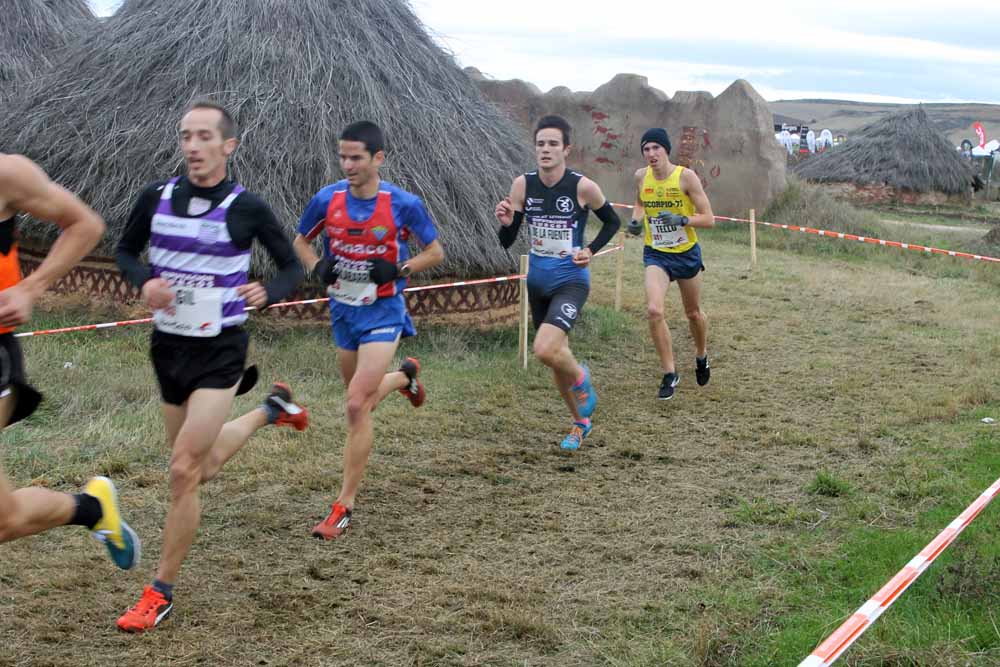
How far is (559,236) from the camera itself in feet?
22.3

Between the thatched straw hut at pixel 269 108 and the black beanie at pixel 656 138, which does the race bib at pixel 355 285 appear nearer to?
the black beanie at pixel 656 138

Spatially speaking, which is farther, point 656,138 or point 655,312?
point 656,138

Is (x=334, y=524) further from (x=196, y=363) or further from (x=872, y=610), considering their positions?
(x=872, y=610)

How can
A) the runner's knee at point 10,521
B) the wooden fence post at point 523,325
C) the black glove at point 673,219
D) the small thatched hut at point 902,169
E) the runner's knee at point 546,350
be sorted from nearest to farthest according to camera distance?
the runner's knee at point 10,521 < the runner's knee at point 546,350 < the black glove at point 673,219 < the wooden fence post at point 523,325 < the small thatched hut at point 902,169

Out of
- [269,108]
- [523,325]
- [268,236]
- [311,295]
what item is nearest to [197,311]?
[268,236]

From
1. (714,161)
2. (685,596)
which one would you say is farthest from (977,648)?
(714,161)

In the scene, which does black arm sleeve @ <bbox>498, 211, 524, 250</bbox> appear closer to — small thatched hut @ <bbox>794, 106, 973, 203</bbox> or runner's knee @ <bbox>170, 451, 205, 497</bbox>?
runner's knee @ <bbox>170, 451, 205, 497</bbox>

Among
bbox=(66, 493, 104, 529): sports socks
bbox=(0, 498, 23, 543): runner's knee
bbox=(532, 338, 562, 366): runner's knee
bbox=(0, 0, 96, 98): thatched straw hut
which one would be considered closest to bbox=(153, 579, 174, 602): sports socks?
bbox=(66, 493, 104, 529): sports socks

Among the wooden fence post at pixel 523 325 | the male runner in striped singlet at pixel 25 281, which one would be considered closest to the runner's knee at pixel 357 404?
the male runner in striped singlet at pixel 25 281

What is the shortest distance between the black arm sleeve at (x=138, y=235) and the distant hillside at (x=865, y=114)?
87.6 m

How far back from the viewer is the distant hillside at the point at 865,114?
92500 millimetres

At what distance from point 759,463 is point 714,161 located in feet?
45.7

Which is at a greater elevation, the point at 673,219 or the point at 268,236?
the point at 268,236

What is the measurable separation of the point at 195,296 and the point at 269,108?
575 centimetres
